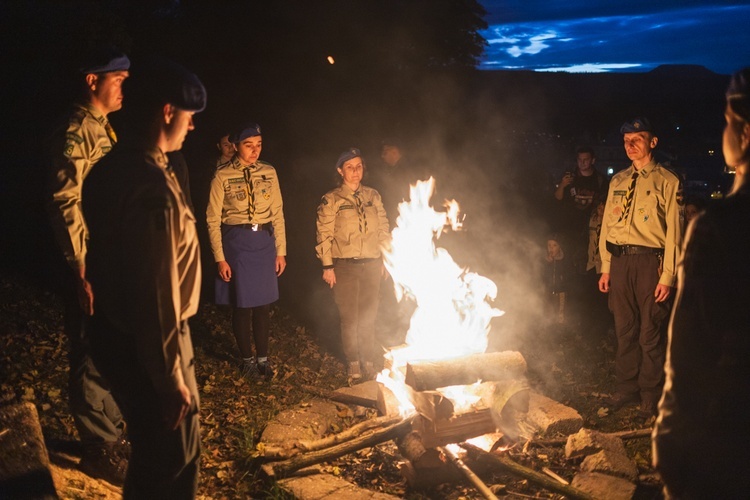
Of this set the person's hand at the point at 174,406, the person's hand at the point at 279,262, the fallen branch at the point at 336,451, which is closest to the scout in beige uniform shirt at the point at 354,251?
the person's hand at the point at 279,262

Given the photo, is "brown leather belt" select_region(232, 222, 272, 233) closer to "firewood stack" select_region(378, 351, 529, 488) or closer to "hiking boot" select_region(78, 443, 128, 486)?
"firewood stack" select_region(378, 351, 529, 488)

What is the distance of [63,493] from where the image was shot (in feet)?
11.9

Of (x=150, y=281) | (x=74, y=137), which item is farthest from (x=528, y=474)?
(x=74, y=137)

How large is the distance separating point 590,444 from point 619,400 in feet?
5.49

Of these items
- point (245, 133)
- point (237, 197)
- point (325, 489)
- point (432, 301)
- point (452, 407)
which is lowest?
point (325, 489)

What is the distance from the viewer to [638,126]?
18.6ft

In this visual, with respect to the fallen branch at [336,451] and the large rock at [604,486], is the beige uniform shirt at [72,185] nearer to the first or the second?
the fallen branch at [336,451]

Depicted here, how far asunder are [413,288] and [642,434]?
2576mm

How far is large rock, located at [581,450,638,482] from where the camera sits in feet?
13.8

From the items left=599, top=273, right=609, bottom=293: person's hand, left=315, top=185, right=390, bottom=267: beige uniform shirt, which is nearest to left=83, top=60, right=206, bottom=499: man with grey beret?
left=315, top=185, right=390, bottom=267: beige uniform shirt

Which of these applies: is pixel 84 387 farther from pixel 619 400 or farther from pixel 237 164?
pixel 619 400

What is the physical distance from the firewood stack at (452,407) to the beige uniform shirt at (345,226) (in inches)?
75.1

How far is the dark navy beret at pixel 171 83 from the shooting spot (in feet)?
8.25

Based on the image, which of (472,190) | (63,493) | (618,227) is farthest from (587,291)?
(472,190)
